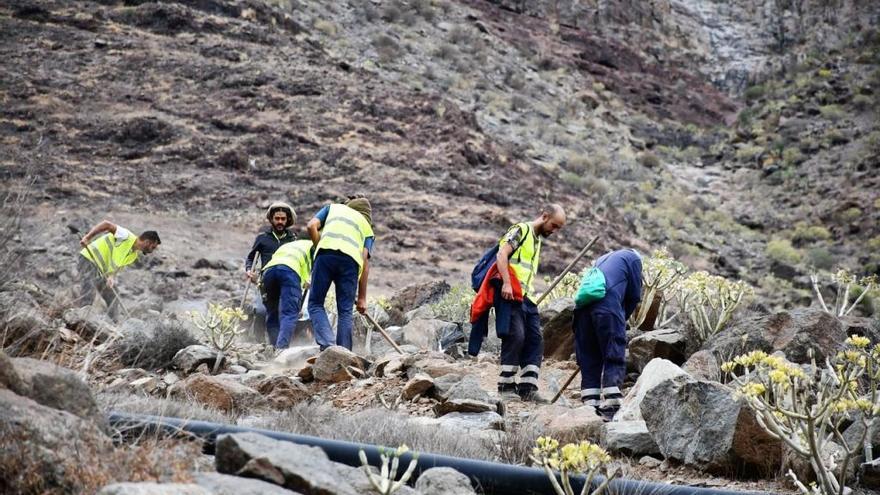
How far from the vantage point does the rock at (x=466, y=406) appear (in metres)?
5.98

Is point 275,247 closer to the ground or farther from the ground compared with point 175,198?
farther from the ground

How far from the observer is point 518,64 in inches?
1534

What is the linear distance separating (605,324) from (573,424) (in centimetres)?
146

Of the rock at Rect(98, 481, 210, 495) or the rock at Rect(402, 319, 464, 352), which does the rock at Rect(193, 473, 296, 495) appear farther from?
the rock at Rect(402, 319, 464, 352)

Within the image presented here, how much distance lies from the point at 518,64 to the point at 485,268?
1268 inches

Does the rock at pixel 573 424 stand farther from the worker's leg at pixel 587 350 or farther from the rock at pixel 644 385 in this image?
the worker's leg at pixel 587 350

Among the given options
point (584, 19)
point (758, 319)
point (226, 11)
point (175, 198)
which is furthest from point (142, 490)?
point (584, 19)

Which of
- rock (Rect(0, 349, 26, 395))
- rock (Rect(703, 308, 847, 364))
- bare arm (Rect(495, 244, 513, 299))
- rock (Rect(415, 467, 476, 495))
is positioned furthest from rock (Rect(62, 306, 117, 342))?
rock (Rect(703, 308, 847, 364))

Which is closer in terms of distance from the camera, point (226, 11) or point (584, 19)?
point (226, 11)

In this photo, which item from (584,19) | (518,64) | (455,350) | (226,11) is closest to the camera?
(455,350)

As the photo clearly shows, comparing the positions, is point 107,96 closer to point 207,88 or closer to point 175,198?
point 207,88

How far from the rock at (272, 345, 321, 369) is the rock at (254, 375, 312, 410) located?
1443 mm

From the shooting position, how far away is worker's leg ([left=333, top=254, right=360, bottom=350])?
27.7 ft

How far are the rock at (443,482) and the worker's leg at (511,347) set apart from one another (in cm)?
335
